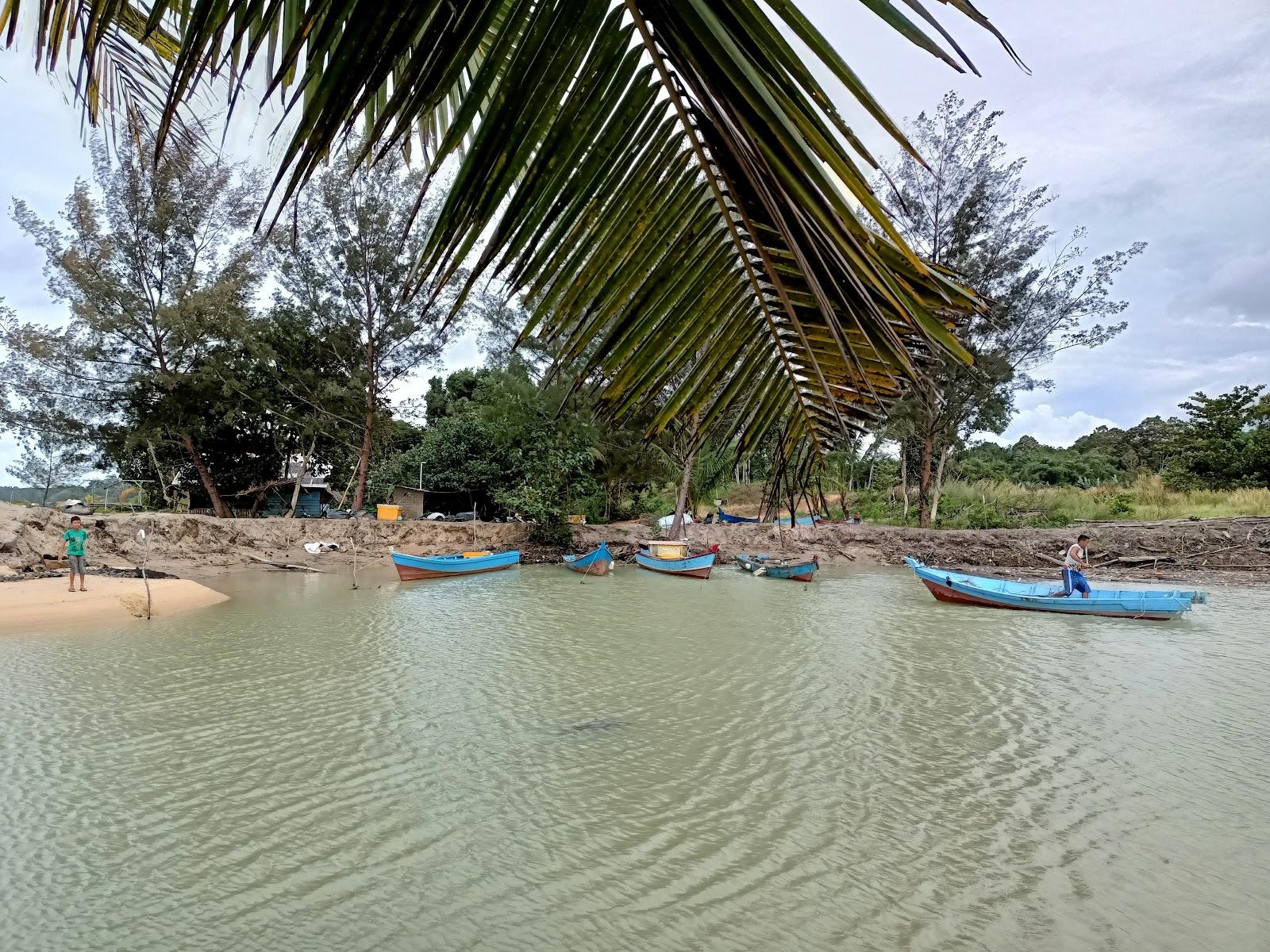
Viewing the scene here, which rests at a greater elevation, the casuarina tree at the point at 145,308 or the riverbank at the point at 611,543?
the casuarina tree at the point at 145,308

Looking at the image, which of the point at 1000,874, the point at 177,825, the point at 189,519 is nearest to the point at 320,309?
the point at 189,519

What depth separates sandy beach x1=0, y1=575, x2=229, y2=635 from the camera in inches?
439

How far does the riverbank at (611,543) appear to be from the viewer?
55.8ft

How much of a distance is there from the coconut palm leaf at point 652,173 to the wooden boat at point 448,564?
17.1m

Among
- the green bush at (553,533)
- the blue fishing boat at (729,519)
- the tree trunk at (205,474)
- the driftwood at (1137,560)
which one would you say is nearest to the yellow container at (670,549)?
the green bush at (553,533)

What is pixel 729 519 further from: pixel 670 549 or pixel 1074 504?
pixel 1074 504

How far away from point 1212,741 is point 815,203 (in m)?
8.35

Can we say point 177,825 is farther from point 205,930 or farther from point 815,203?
point 815,203

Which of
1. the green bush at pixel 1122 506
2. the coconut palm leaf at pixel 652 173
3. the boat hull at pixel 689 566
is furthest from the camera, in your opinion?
the green bush at pixel 1122 506

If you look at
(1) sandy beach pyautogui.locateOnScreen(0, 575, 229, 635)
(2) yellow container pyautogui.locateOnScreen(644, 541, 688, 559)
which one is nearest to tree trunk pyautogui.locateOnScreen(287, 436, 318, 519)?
(1) sandy beach pyautogui.locateOnScreen(0, 575, 229, 635)

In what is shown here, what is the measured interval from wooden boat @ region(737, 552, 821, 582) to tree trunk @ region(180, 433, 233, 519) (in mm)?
16849

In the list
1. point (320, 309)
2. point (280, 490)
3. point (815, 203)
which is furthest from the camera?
point (280, 490)

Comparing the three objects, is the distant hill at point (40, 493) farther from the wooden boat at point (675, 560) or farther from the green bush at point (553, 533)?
the wooden boat at point (675, 560)

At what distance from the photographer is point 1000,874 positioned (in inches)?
158
